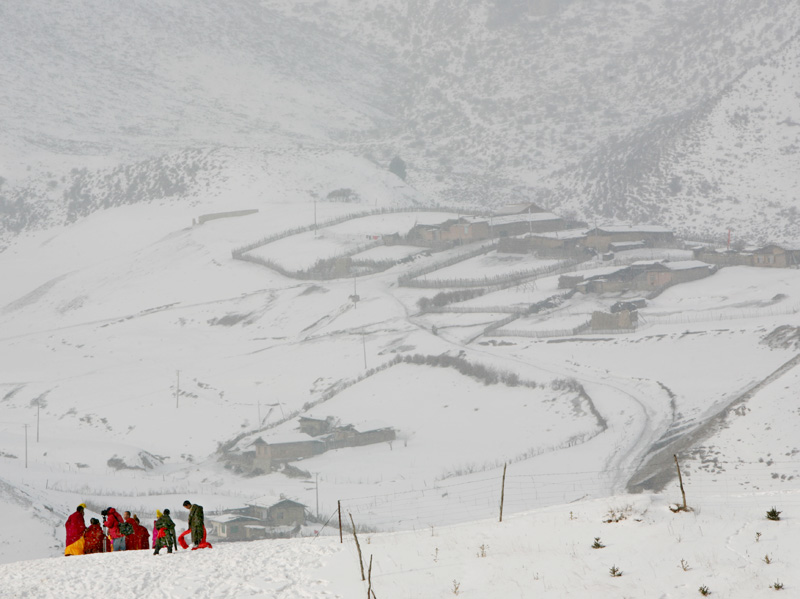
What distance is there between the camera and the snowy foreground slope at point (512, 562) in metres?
14.4

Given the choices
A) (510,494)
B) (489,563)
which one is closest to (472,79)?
(510,494)

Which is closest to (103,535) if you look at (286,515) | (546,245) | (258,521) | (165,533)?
(165,533)

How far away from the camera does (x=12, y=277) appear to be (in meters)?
110

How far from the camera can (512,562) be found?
1591 cm

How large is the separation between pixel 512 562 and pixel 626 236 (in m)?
78.6

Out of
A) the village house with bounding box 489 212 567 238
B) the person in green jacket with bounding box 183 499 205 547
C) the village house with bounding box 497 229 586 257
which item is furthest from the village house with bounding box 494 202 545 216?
the person in green jacket with bounding box 183 499 205 547

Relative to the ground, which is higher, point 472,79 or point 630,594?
point 472,79

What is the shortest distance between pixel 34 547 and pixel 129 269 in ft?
234

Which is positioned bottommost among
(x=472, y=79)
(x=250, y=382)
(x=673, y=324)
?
(x=250, y=382)

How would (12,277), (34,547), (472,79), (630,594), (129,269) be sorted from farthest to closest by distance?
(472,79)
(12,277)
(129,269)
(34,547)
(630,594)

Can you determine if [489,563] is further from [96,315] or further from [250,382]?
[96,315]

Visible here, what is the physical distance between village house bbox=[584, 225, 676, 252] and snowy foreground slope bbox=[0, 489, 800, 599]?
72.7 m

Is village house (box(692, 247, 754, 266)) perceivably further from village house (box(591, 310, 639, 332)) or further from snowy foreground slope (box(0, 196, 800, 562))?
village house (box(591, 310, 639, 332))

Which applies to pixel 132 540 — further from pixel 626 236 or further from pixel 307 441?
pixel 626 236
